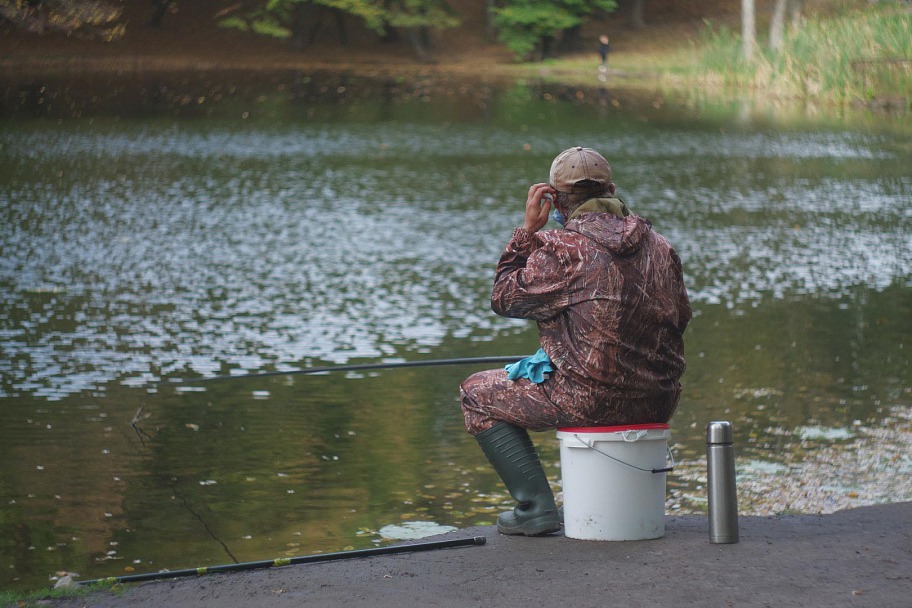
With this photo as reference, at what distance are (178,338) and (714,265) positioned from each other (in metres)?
4.84

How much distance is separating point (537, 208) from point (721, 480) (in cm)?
108

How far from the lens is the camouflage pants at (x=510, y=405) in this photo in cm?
441

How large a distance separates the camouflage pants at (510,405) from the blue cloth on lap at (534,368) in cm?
2

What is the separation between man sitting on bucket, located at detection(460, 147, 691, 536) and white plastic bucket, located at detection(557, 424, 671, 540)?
5 cm

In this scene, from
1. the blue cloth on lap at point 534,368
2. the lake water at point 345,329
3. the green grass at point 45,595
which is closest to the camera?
the green grass at point 45,595

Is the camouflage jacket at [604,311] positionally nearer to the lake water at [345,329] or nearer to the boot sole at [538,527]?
the boot sole at [538,527]

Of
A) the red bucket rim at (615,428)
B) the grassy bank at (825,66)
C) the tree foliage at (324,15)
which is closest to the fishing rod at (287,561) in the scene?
the red bucket rim at (615,428)

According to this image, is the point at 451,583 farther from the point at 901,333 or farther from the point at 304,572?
the point at 901,333

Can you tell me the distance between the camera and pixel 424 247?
1217 cm

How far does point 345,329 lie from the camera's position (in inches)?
356

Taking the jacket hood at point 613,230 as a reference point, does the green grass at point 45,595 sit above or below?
below

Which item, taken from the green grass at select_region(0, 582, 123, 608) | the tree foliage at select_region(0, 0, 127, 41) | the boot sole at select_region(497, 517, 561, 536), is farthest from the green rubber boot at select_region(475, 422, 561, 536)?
the tree foliage at select_region(0, 0, 127, 41)

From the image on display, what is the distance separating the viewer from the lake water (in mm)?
5793

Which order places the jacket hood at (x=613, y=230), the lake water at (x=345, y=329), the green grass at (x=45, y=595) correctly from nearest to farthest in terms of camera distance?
the green grass at (x=45, y=595) → the jacket hood at (x=613, y=230) → the lake water at (x=345, y=329)
